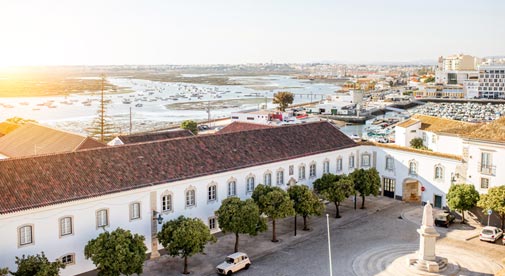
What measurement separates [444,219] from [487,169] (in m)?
5.18

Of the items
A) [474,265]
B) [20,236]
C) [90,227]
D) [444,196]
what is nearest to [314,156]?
[444,196]

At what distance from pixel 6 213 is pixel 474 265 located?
88.7 ft

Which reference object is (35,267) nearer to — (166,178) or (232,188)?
(166,178)

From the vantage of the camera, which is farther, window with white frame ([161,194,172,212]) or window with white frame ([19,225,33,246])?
window with white frame ([161,194,172,212])

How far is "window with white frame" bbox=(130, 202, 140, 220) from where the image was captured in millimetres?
33062

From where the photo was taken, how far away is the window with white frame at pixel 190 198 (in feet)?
118

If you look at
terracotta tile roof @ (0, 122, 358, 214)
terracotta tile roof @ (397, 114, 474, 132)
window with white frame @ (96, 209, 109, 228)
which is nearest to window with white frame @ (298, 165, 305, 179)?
terracotta tile roof @ (0, 122, 358, 214)

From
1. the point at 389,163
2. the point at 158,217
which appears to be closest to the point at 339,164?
the point at 389,163

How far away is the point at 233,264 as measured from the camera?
1249 inches

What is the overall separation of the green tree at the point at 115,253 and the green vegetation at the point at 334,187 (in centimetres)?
1766

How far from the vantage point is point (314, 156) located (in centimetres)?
4519

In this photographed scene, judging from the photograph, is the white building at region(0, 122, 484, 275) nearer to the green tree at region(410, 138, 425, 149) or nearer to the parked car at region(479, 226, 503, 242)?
the parked car at region(479, 226, 503, 242)

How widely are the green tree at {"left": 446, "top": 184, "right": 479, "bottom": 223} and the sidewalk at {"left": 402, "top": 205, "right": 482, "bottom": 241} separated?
4.74 ft

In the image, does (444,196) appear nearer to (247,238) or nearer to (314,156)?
(314,156)
